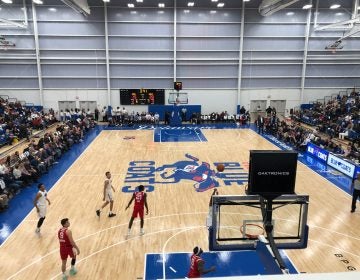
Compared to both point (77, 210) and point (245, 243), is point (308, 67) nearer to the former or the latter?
point (77, 210)

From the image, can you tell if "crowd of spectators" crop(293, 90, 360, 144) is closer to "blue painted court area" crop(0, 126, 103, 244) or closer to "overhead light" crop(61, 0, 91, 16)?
"blue painted court area" crop(0, 126, 103, 244)

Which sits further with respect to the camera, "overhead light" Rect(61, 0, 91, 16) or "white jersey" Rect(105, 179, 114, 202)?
"overhead light" Rect(61, 0, 91, 16)

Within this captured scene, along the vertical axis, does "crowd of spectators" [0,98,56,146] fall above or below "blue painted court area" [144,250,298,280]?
above

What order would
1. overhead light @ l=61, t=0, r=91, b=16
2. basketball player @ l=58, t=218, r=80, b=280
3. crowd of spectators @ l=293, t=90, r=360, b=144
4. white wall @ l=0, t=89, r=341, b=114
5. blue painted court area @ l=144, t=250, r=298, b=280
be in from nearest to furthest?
1. basketball player @ l=58, t=218, r=80, b=280
2. blue painted court area @ l=144, t=250, r=298, b=280
3. overhead light @ l=61, t=0, r=91, b=16
4. crowd of spectators @ l=293, t=90, r=360, b=144
5. white wall @ l=0, t=89, r=341, b=114

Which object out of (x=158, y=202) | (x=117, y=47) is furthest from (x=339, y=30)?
(x=158, y=202)

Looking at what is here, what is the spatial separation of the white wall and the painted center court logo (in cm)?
1366

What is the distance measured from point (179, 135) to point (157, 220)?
13.7m

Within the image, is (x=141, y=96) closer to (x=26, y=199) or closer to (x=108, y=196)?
(x=26, y=199)

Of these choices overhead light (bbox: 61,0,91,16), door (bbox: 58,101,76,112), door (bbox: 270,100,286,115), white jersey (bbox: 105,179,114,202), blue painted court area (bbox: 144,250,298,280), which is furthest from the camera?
door (bbox: 270,100,286,115)

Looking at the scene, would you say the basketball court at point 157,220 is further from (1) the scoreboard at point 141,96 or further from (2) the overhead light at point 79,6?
(1) the scoreboard at point 141,96

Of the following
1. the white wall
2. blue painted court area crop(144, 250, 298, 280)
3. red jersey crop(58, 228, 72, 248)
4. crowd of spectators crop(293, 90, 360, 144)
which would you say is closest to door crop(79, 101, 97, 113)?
the white wall

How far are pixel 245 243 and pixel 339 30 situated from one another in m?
29.0

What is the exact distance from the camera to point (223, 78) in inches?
1165

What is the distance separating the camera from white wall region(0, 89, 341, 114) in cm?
2859
